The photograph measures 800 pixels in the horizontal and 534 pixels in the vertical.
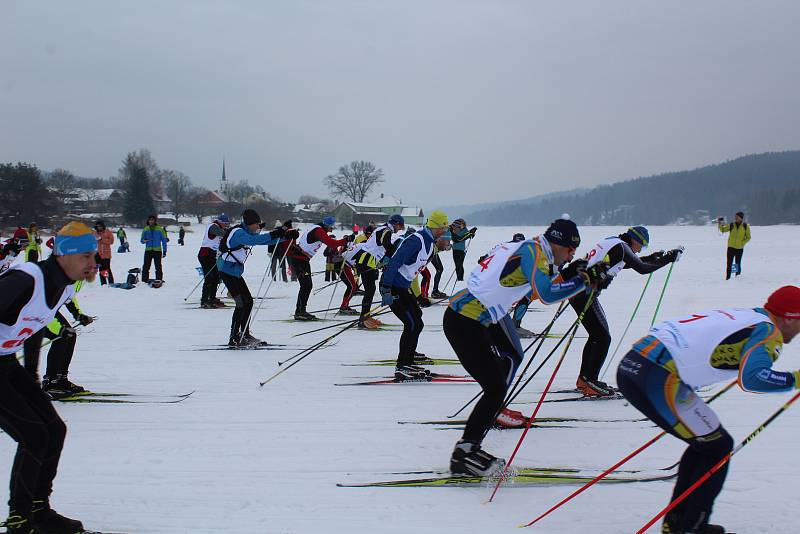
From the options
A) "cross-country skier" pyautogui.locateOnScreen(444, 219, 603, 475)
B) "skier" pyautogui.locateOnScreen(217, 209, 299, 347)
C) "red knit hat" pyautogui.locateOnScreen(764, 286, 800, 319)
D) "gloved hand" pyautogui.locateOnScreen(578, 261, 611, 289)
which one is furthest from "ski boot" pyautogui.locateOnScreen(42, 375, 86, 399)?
"red knit hat" pyautogui.locateOnScreen(764, 286, 800, 319)

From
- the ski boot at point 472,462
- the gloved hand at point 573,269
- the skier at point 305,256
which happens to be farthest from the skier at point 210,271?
the ski boot at point 472,462

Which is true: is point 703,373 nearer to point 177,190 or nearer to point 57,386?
point 57,386

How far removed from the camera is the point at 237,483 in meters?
3.70

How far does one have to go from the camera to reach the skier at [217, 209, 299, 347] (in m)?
7.69

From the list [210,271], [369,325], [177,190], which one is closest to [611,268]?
[369,325]

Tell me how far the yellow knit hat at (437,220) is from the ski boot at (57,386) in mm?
4316

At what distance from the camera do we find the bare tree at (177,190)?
67.2 m

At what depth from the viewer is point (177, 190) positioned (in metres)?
68.2

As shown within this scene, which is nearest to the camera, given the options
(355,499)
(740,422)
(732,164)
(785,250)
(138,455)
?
(355,499)

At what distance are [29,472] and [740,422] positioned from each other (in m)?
5.24

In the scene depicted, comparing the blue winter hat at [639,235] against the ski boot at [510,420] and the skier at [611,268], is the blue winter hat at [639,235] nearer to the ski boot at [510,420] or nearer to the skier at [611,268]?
the skier at [611,268]

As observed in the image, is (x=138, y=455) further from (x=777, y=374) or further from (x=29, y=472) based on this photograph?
(x=777, y=374)

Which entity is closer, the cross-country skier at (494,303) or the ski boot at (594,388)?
the cross-country skier at (494,303)

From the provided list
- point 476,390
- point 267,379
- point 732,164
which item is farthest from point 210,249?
point 732,164
